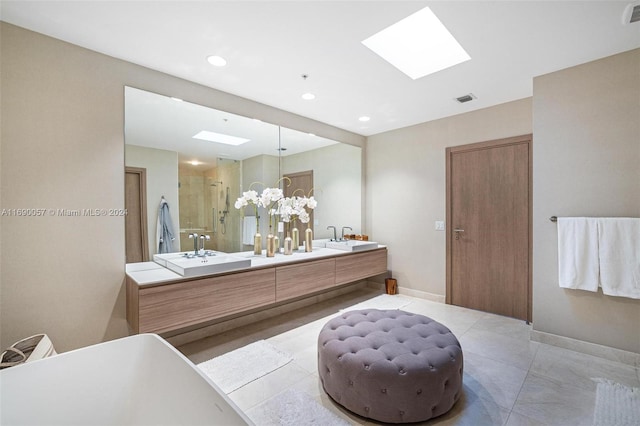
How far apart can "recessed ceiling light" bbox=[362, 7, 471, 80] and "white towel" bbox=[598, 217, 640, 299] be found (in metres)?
1.80

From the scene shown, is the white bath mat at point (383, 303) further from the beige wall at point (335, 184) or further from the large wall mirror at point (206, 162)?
the large wall mirror at point (206, 162)

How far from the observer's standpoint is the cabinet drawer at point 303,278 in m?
3.02

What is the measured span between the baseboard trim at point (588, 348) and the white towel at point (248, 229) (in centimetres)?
299

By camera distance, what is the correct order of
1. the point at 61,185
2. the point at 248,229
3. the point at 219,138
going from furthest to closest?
the point at 248,229, the point at 219,138, the point at 61,185

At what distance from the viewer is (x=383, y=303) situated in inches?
154

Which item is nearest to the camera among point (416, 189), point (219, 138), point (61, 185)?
point (61, 185)

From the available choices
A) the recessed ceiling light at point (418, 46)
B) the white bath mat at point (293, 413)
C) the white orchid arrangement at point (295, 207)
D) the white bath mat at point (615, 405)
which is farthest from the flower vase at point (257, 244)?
the white bath mat at point (615, 405)

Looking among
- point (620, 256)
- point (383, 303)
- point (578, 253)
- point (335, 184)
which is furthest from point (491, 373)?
point (335, 184)

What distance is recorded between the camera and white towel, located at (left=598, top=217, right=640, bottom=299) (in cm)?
229

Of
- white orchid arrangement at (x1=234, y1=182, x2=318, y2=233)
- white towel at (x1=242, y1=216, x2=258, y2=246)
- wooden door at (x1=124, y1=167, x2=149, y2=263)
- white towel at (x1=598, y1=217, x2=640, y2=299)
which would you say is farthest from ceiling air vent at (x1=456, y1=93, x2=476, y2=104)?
wooden door at (x1=124, y1=167, x2=149, y2=263)

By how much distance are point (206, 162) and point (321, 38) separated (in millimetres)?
1605

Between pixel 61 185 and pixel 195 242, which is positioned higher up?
pixel 61 185

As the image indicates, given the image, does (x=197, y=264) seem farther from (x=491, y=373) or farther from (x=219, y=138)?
(x=491, y=373)

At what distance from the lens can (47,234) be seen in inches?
81.1
